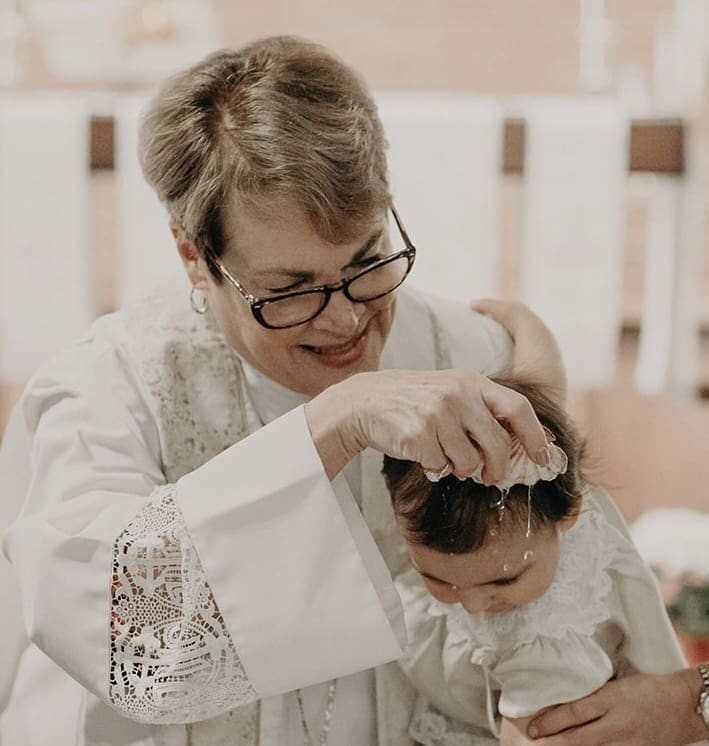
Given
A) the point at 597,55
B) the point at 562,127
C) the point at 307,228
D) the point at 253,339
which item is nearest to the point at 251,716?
the point at 253,339

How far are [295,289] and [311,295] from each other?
0.02m

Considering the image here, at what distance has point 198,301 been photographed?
2057 millimetres

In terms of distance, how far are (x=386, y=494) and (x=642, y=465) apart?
290cm

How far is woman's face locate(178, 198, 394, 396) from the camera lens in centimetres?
175

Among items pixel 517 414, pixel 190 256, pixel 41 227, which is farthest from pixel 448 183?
pixel 517 414

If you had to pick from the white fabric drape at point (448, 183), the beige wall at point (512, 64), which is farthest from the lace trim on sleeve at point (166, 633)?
the beige wall at point (512, 64)

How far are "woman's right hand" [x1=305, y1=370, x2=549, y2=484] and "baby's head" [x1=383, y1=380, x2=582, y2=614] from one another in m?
0.13

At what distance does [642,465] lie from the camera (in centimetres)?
471

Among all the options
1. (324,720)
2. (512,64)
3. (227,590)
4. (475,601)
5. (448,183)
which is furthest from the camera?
(512,64)

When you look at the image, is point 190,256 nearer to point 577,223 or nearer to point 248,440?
point 248,440

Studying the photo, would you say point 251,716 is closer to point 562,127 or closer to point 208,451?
point 208,451

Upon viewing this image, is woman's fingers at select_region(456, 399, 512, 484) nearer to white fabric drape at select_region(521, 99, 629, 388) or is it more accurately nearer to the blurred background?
the blurred background

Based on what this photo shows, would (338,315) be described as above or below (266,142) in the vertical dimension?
below

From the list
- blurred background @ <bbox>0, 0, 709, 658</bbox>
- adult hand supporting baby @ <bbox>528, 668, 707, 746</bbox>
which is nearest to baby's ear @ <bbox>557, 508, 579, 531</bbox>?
adult hand supporting baby @ <bbox>528, 668, 707, 746</bbox>
